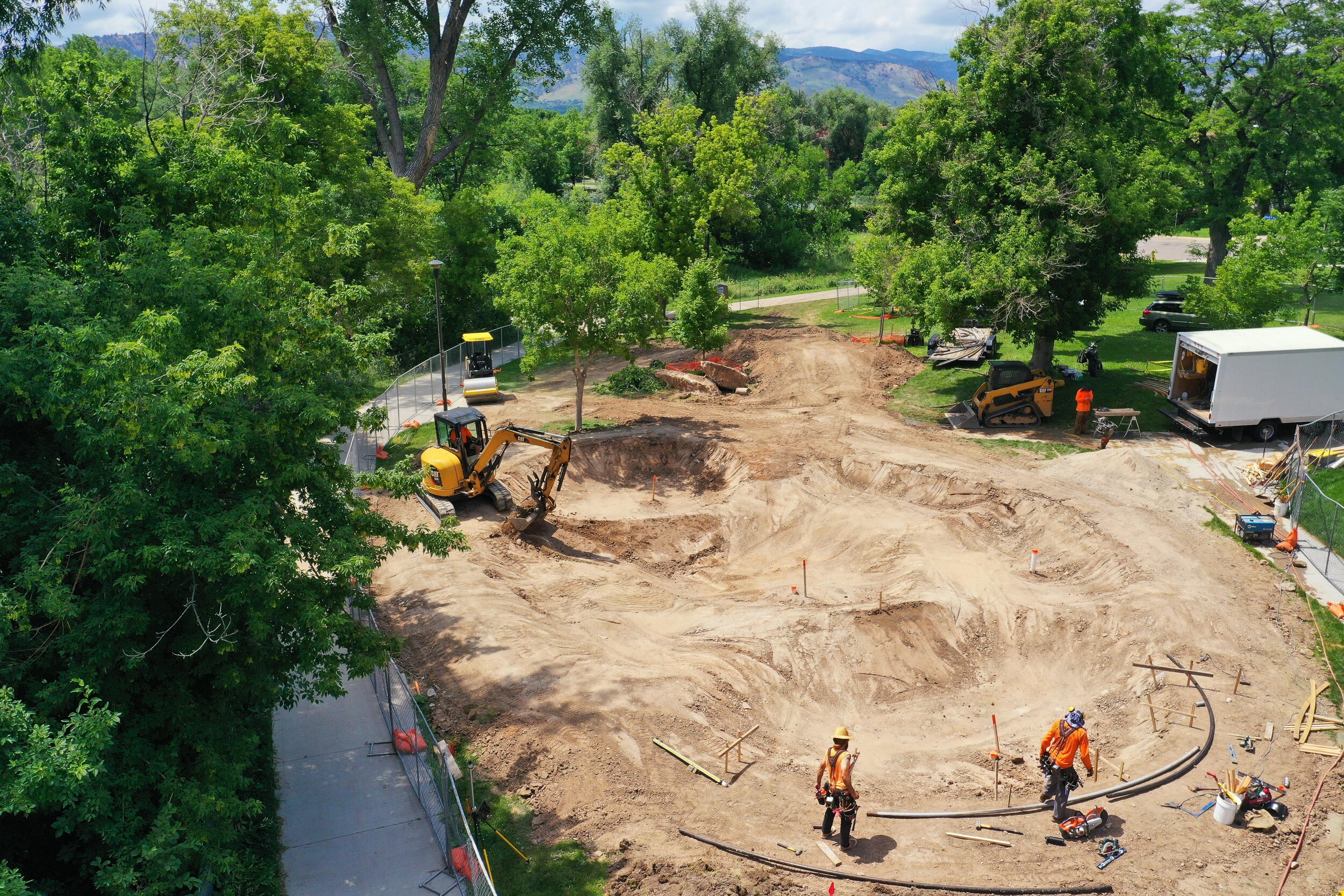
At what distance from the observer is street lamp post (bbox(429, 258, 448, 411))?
101ft

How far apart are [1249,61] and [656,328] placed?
117ft

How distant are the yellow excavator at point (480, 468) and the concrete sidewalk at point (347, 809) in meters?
7.83

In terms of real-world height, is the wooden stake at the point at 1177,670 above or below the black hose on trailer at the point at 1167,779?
above

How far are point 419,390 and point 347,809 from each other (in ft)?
82.6

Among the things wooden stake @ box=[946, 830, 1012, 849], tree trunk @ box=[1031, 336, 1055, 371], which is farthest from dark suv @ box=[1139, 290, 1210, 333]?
wooden stake @ box=[946, 830, 1012, 849]

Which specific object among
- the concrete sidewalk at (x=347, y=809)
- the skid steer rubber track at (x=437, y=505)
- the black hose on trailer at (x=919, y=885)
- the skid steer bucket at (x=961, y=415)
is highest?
the skid steer bucket at (x=961, y=415)

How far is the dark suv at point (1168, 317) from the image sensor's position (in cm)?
4219

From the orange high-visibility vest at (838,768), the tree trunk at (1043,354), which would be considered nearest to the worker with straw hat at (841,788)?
the orange high-visibility vest at (838,768)

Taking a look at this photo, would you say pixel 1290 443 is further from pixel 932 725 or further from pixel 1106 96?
pixel 932 725

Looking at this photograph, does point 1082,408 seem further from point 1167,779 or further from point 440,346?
point 440,346

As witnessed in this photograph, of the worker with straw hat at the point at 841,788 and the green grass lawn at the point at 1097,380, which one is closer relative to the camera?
the worker with straw hat at the point at 841,788

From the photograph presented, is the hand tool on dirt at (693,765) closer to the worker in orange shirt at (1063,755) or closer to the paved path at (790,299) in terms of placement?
the worker in orange shirt at (1063,755)

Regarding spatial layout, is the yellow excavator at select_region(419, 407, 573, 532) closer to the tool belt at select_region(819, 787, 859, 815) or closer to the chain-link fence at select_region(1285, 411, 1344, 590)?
the tool belt at select_region(819, 787, 859, 815)

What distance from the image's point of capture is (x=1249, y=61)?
4647 centimetres
